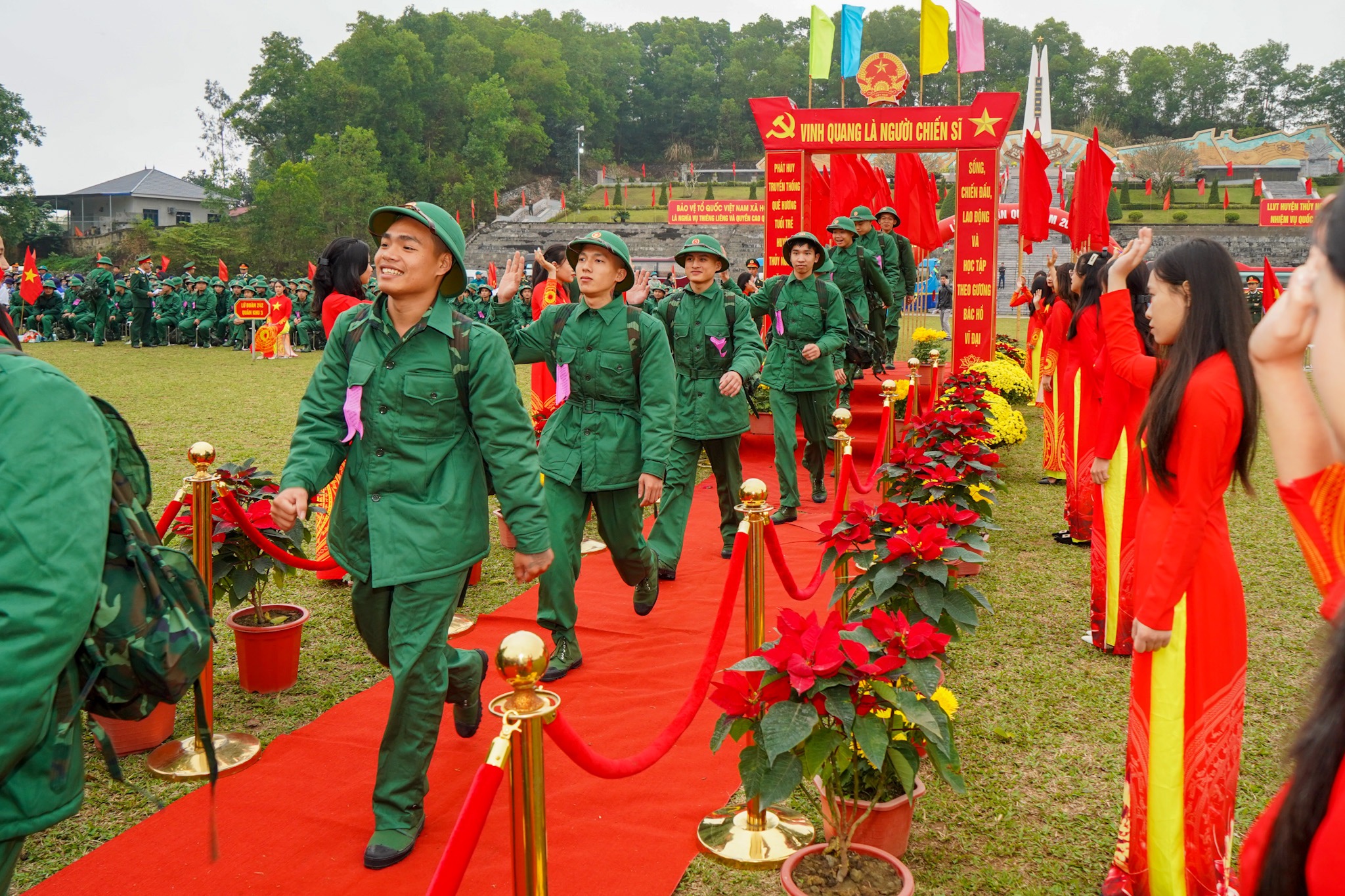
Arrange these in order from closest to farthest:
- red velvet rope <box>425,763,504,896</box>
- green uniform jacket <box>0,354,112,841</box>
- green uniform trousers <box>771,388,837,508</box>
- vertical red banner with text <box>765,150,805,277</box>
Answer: green uniform jacket <box>0,354,112,841</box> < red velvet rope <box>425,763,504,896</box> < green uniform trousers <box>771,388,837,508</box> < vertical red banner with text <box>765,150,805,277</box>

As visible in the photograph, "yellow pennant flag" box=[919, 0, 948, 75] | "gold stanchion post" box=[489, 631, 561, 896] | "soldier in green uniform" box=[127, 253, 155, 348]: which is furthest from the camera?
"soldier in green uniform" box=[127, 253, 155, 348]

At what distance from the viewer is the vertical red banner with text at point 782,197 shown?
12.7 meters

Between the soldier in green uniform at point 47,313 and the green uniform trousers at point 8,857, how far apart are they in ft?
78.9

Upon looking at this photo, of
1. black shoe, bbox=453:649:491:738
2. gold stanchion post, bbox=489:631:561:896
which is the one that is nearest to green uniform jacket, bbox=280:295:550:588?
black shoe, bbox=453:649:491:738

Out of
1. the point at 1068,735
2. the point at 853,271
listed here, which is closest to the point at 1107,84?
the point at 853,271

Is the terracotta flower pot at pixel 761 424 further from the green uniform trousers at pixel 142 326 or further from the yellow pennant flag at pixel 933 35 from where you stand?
the green uniform trousers at pixel 142 326

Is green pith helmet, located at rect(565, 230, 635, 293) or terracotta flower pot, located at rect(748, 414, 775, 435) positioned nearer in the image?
green pith helmet, located at rect(565, 230, 635, 293)

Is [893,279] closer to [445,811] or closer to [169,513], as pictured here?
[169,513]

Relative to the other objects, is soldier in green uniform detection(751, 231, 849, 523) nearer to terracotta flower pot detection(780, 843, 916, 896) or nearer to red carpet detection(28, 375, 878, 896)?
red carpet detection(28, 375, 878, 896)

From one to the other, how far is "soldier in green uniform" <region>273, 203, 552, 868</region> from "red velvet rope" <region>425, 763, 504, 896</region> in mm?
1253

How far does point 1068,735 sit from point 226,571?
3321mm

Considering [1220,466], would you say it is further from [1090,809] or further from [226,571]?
[226,571]

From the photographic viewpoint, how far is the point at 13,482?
53.7 inches

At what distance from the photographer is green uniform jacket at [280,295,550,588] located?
298 centimetres
